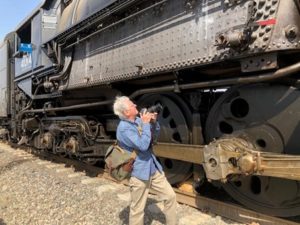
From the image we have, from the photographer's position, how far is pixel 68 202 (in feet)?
20.4

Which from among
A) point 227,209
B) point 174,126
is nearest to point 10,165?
point 174,126

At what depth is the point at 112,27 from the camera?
21.4ft

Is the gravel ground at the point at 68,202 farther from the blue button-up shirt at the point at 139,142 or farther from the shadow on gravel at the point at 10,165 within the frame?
the blue button-up shirt at the point at 139,142

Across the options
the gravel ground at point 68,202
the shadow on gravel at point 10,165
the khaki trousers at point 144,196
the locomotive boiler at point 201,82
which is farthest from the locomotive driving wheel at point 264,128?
the shadow on gravel at point 10,165

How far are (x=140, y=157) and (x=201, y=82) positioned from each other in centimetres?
111

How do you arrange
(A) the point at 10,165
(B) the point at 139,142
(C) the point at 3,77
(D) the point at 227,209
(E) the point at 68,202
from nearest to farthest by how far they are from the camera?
(B) the point at 139,142, (D) the point at 227,209, (E) the point at 68,202, (A) the point at 10,165, (C) the point at 3,77

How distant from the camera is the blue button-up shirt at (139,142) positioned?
164 inches

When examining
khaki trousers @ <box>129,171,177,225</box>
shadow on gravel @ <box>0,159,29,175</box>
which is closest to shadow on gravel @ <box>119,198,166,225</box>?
khaki trousers @ <box>129,171,177,225</box>

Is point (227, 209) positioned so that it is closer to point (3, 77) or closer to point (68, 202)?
point (68, 202)

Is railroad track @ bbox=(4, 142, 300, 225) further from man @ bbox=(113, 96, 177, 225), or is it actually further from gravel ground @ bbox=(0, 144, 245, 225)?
man @ bbox=(113, 96, 177, 225)

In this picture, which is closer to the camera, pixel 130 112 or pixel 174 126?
pixel 130 112

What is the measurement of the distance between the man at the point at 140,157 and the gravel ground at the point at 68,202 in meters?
0.65

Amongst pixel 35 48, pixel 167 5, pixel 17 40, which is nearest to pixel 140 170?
pixel 167 5

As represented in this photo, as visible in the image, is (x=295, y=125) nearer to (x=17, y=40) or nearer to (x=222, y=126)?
(x=222, y=126)
